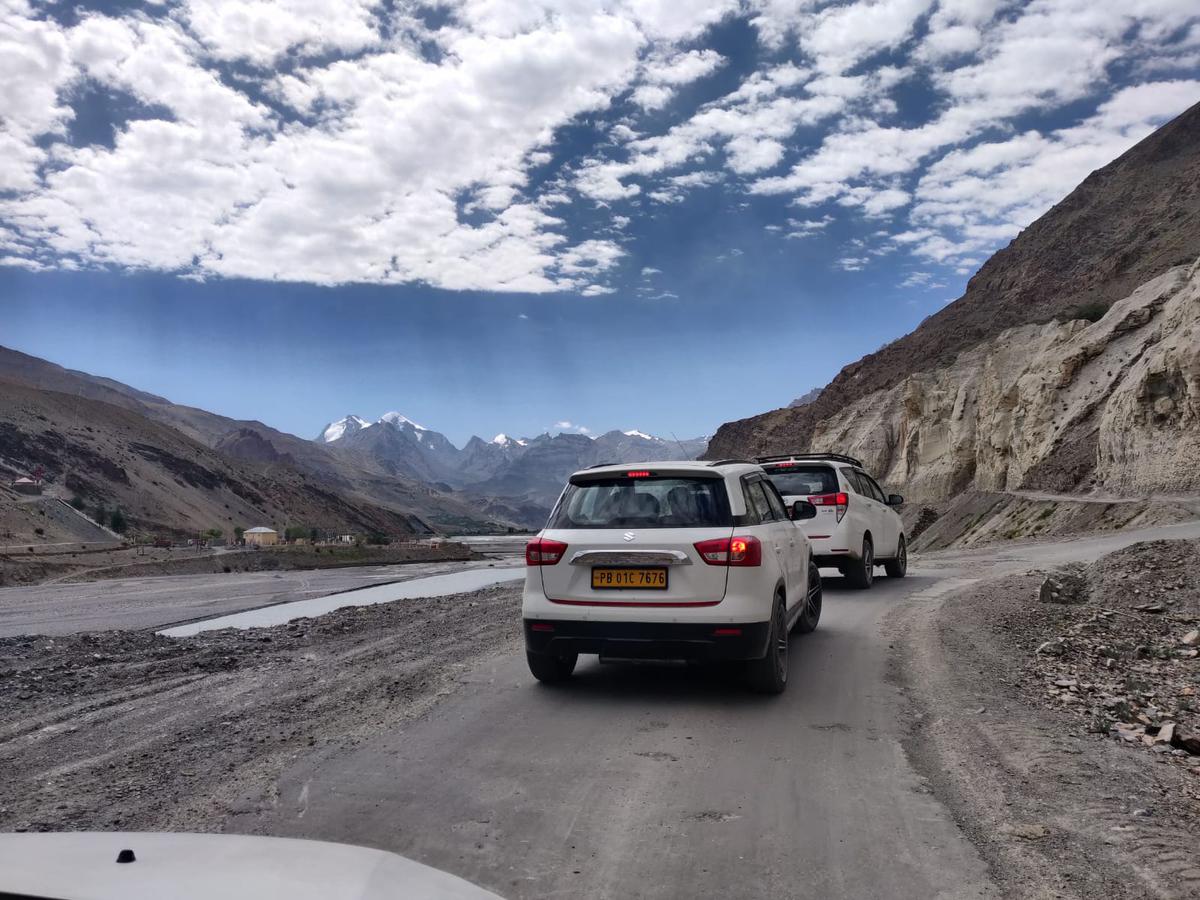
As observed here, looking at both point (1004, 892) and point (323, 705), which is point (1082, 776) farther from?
point (323, 705)

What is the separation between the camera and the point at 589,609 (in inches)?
249

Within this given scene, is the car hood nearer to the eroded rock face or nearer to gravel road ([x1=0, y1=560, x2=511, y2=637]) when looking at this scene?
gravel road ([x1=0, y1=560, x2=511, y2=637])

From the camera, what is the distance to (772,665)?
21.0 ft

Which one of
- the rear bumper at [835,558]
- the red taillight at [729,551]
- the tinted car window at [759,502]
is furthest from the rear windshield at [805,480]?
the red taillight at [729,551]

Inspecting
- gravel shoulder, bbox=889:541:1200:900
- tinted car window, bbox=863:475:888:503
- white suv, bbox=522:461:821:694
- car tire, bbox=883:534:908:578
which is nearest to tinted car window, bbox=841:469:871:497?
tinted car window, bbox=863:475:888:503

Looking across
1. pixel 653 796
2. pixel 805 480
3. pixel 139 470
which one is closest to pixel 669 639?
pixel 653 796

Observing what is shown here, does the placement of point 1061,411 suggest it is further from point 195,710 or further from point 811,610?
point 195,710

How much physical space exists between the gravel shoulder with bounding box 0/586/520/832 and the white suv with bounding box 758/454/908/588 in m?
4.96

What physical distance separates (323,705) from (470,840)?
9.60ft

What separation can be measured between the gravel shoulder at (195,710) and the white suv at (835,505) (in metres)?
4.96

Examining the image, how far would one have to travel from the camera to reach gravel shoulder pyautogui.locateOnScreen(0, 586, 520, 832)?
4.34 metres

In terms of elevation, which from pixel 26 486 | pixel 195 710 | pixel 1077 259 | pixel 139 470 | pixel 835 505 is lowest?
pixel 195 710

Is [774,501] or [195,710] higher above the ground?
[774,501]

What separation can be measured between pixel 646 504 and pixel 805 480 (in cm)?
688
